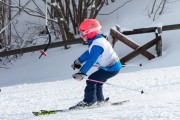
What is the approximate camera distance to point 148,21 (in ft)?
46.1

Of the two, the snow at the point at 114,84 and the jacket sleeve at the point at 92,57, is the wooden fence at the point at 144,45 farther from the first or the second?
the jacket sleeve at the point at 92,57

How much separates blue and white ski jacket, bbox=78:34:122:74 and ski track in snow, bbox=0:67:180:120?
0.53 meters

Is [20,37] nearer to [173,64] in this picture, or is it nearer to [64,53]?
[64,53]

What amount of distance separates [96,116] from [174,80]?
2807 mm

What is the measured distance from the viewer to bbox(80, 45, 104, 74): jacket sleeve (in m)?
5.59

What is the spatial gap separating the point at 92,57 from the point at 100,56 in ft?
0.79

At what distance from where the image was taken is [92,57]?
221 inches

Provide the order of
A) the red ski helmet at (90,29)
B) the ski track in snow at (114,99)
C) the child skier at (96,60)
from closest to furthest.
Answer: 1. the ski track in snow at (114,99)
2. the child skier at (96,60)
3. the red ski helmet at (90,29)

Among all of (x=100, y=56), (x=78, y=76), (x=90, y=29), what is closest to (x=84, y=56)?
(x=100, y=56)

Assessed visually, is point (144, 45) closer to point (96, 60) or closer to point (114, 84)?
point (114, 84)

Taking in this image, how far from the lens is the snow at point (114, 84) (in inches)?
200

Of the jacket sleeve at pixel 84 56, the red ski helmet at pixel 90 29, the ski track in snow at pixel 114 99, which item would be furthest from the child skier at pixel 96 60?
the ski track in snow at pixel 114 99

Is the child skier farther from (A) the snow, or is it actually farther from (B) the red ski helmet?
(A) the snow

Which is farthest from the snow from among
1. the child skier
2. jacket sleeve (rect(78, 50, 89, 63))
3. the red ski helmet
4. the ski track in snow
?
the red ski helmet
